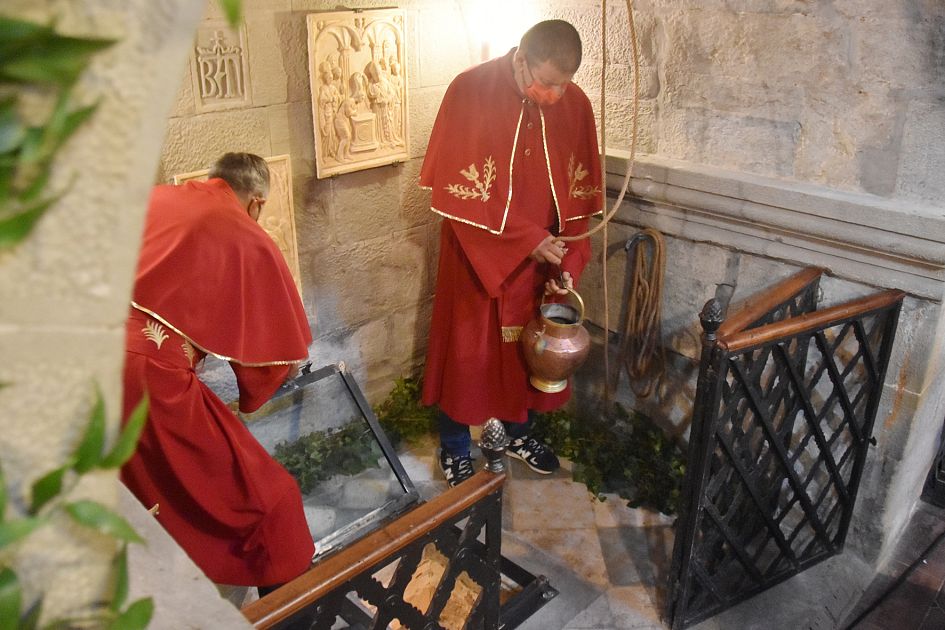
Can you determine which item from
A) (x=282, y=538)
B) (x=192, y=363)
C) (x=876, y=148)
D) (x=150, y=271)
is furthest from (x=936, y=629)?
(x=150, y=271)

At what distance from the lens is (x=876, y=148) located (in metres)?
2.86

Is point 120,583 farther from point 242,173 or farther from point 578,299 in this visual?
point 578,299

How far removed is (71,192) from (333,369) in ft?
9.68

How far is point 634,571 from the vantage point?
10.9ft

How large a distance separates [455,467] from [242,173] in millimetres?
1704

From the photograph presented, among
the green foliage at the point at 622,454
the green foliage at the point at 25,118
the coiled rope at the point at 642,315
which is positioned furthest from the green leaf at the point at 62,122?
the green foliage at the point at 622,454

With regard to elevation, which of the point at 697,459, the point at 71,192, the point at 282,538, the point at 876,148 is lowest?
the point at 282,538

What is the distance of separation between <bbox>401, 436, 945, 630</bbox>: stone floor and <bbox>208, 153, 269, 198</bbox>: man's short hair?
5.43 feet

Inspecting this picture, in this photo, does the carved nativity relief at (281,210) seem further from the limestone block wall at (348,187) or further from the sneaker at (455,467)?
the sneaker at (455,467)

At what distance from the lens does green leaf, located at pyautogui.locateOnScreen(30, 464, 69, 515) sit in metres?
0.77

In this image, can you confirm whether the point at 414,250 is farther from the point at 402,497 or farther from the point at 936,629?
the point at 936,629

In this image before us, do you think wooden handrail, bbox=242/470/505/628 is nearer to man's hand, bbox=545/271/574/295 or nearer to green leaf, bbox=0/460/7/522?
green leaf, bbox=0/460/7/522

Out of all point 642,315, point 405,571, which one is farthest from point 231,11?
point 642,315

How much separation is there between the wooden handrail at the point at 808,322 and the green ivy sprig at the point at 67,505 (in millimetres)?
1930
